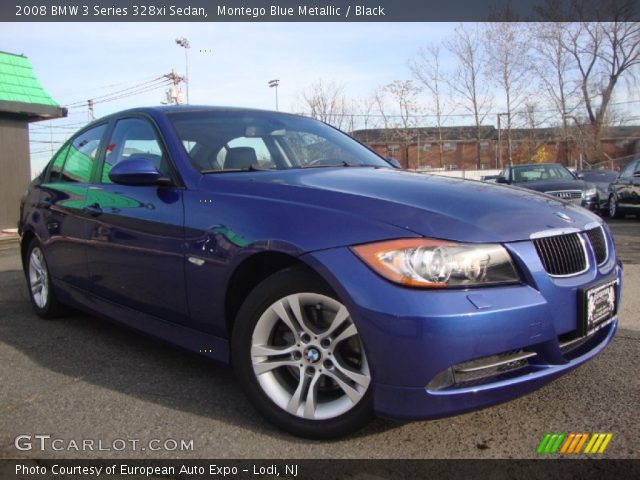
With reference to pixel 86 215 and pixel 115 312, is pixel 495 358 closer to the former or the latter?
pixel 115 312

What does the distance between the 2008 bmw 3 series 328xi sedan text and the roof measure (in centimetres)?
1271

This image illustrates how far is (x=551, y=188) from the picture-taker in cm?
1212

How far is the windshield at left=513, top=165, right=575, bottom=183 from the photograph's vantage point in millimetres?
13398

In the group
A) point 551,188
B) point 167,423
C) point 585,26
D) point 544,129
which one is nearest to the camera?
point 167,423

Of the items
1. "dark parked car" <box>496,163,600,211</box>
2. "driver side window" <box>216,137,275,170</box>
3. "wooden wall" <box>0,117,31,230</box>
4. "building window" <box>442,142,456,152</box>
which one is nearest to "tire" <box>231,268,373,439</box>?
"driver side window" <box>216,137,275,170</box>

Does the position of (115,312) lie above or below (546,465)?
above

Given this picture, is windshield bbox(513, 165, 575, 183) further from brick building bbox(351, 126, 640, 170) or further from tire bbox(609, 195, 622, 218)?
brick building bbox(351, 126, 640, 170)

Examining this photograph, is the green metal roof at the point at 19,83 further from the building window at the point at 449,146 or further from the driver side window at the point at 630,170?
the building window at the point at 449,146

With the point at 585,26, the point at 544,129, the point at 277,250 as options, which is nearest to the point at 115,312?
the point at 277,250

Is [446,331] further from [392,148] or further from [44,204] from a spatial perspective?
[392,148]

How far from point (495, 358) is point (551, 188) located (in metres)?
10.7

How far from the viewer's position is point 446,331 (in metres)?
2.19

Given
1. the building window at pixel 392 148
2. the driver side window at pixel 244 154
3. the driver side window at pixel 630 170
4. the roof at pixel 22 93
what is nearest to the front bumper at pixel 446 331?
the driver side window at pixel 244 154

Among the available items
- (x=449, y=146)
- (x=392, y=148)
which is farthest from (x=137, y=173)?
(x=449, y=146)
